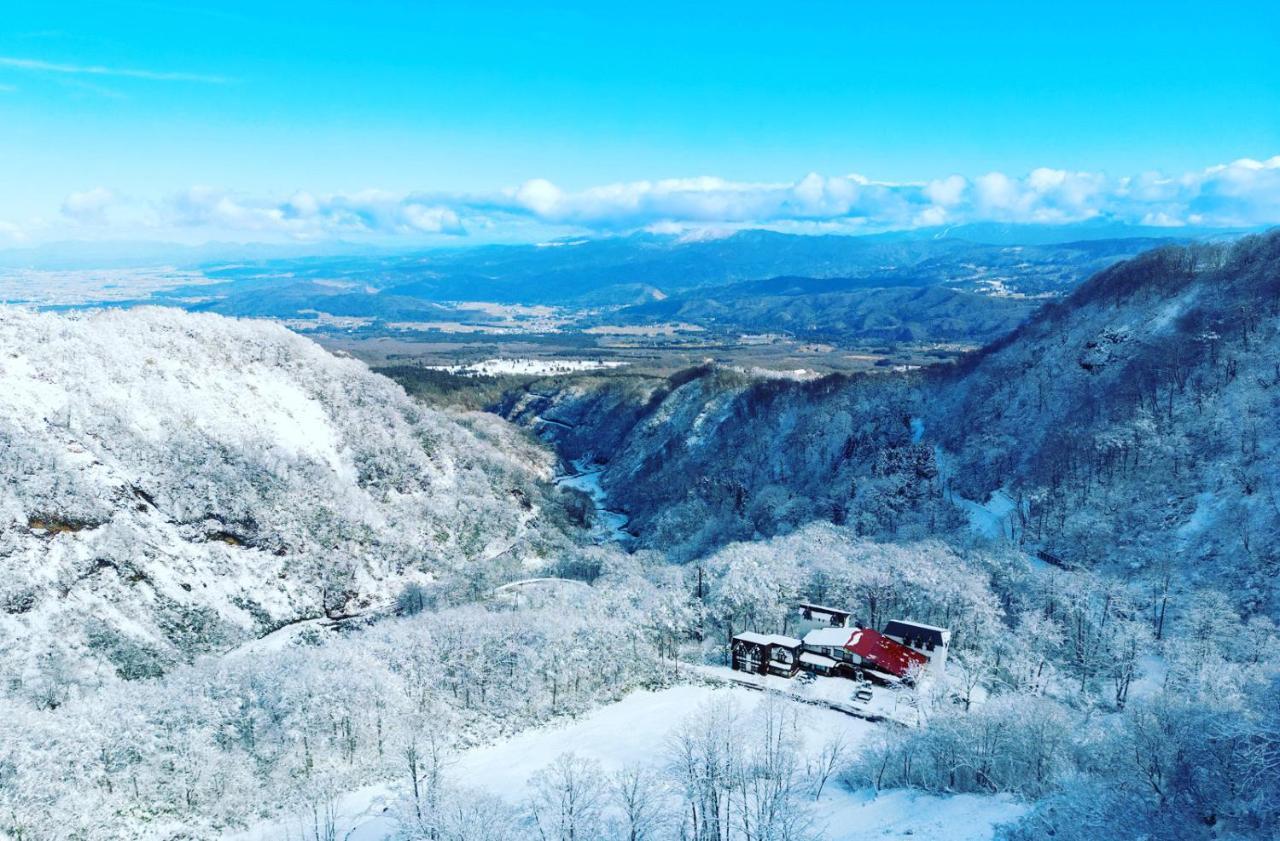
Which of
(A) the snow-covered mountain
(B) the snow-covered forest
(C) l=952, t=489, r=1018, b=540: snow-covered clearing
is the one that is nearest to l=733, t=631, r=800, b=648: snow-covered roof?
(B) the snow-covered forest

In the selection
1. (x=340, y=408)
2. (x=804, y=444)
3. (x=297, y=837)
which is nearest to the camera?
(x=297, y=837)

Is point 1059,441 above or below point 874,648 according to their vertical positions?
above

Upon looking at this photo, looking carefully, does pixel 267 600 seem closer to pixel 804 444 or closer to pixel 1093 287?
pixel 804 444

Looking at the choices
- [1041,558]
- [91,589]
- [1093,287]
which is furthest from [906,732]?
[1093,287]

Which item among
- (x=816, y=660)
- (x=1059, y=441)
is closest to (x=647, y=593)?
(x=816, y=660)

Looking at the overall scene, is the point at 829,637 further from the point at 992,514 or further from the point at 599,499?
the point at 599,499

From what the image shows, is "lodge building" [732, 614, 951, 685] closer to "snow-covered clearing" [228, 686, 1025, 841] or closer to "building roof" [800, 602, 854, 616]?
"building roof" [800, 602, 854, 616]

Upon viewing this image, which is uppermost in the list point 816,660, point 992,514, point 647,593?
point 992,514
